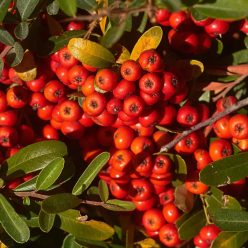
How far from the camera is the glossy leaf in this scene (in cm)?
286

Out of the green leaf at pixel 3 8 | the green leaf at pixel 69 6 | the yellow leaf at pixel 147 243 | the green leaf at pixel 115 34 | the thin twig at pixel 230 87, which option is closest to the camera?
the green leaf at pixel 115 34

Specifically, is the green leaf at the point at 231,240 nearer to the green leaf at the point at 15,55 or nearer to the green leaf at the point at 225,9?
the green leaf at the point at 225,9

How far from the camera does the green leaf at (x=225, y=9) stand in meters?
2.02

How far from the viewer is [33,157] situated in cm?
275

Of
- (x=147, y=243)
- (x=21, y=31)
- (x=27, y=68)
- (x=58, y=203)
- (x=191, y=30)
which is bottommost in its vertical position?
(x=147, y=243)

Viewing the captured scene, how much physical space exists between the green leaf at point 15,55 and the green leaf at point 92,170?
24.7 inches

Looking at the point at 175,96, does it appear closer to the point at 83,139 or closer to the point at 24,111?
the point at 83,139

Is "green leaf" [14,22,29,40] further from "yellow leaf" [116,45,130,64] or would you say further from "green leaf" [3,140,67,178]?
"green leaf" [3,140,67,178]

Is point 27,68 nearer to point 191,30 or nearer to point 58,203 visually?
point 58,203

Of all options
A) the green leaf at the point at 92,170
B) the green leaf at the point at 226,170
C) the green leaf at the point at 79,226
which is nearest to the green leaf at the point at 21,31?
the green leaf at the point at 92,170

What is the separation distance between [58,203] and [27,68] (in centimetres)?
74

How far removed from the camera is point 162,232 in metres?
3.14

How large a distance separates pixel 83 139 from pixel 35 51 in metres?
0.61

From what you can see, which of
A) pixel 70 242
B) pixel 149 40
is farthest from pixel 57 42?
pixel 70 242
